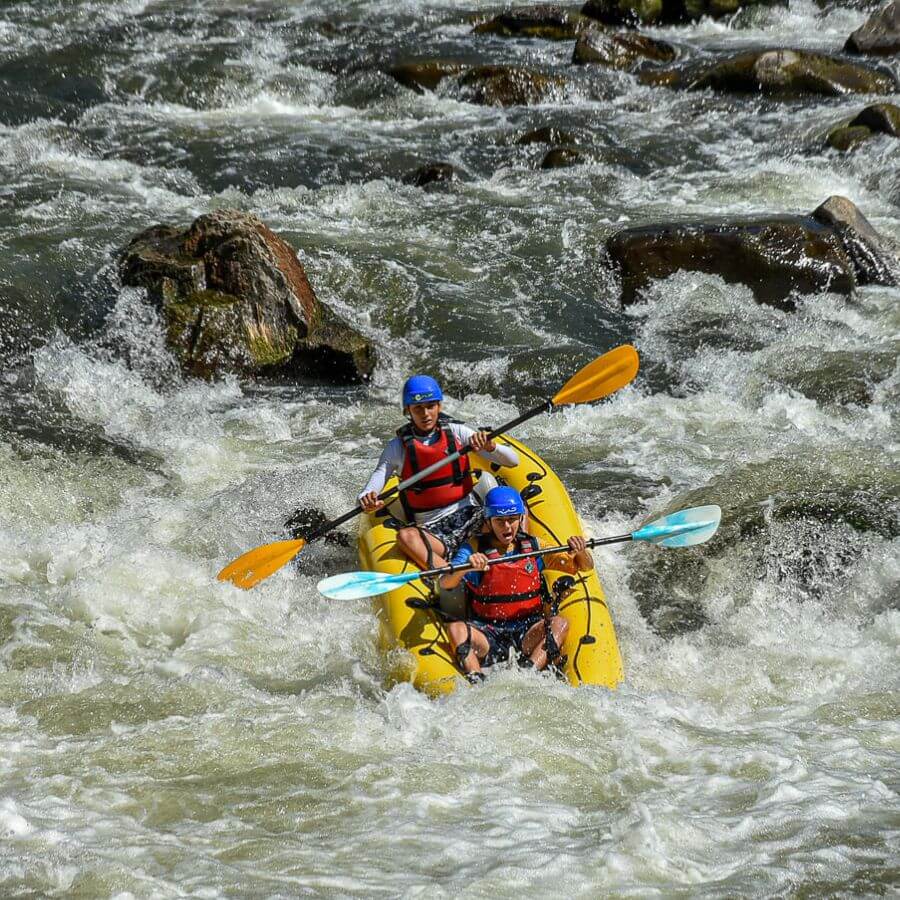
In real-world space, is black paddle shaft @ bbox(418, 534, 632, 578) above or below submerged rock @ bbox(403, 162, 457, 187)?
below

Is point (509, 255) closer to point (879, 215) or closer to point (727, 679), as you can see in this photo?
point (879, 215)

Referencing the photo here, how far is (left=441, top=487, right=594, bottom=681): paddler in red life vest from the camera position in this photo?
4.82 metres

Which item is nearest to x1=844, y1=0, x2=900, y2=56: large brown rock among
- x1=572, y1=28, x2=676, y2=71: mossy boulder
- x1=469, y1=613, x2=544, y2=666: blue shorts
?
x1=572, y1=28, x2=676, y2=71: mossy boulder

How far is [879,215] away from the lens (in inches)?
373

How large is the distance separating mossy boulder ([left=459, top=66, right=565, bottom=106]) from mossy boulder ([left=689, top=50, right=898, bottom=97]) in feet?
5.31

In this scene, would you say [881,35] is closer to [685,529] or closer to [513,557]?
[685,529]

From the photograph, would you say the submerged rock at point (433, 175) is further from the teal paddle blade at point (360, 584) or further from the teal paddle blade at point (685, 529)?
the teal paddle blade at point (360, 584)

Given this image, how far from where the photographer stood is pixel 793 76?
12.1m

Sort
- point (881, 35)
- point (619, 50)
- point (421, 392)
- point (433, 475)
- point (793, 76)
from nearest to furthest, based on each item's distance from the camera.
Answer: point (421, 392)
point (433, 475)
point (793, 76)
point (881, 35)
point (619, 50)

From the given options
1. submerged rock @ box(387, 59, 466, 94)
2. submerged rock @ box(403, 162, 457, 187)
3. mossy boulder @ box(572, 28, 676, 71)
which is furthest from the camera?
mossy boulder @ box(572, 28, 676, 71)

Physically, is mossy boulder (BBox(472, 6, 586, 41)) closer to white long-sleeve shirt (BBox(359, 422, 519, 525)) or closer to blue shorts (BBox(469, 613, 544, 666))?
white long-sleeve shirt (BBox(359, 422, 519, 525))

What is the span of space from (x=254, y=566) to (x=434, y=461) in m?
0.99

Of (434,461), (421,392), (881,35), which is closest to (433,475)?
(434,461)

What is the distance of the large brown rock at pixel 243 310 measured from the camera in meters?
7.41
